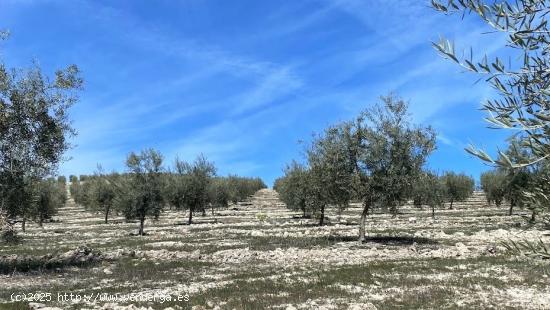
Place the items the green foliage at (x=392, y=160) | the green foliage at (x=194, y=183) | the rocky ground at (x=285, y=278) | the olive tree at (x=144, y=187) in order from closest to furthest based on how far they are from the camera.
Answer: the rocky ground at (x=285, y=278)
the green foliage at (x=392, y=160)
the olive tree at (x=144, y=187)
the green foliage at (x=194, y=183)

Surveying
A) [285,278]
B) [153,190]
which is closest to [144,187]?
[153,190]

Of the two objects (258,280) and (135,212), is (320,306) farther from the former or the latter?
(135,212)

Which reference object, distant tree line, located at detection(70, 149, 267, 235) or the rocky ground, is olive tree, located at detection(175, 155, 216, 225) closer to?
distant tree line, located at detection(70, 149, 267, 235)

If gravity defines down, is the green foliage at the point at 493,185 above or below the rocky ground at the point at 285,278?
above

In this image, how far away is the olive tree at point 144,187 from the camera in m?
51.9

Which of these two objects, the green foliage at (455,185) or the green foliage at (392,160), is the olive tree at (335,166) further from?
the green foliage at (455,185)

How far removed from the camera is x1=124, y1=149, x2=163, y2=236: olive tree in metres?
51.9

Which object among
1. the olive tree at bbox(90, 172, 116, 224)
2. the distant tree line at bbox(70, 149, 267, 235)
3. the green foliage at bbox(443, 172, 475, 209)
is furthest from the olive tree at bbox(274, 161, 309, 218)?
the green foliage at bbox(443, 172, 475, 209)

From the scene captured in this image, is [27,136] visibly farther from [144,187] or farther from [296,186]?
[296,186]

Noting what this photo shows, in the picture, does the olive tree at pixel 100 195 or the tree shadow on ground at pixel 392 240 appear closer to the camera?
the tree shadow on ground at pixel 392 240

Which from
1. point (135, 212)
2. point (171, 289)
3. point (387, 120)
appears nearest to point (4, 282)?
point (171, 289)

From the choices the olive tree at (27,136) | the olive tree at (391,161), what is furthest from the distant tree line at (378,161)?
the olive tree at (27,136)

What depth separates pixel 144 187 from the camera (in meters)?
52.2

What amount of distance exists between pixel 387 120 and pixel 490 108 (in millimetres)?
31122
